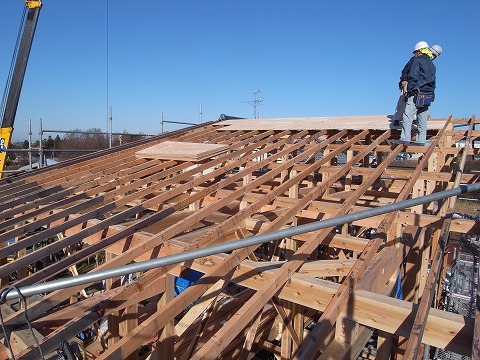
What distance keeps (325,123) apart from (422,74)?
2.26 metres

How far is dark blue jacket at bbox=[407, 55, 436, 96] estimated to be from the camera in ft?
18.8

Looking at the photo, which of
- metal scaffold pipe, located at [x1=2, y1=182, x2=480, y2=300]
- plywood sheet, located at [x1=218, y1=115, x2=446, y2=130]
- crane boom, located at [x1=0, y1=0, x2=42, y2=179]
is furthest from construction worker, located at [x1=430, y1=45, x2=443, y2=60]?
crane boom, located at [x1=0, y1=0, x2=42, y2=179]

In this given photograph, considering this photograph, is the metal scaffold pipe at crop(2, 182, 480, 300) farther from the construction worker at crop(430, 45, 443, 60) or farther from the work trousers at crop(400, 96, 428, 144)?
the construction worker at crop(430, 45, 443, 60)

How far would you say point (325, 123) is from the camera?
7.69m

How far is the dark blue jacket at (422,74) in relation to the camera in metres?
5.74

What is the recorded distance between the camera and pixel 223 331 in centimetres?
226

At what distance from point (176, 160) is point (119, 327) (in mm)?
3023

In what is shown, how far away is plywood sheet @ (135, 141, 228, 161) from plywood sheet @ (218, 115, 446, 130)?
5.92ft

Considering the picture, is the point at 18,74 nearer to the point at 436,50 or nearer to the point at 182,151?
the point at 182,151

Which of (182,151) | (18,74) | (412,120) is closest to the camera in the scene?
(412,120)

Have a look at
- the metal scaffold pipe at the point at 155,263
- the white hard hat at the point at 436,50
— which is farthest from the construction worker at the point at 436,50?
the metal scaffold pipe at the point at 155,263

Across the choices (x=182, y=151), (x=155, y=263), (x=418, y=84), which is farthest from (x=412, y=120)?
(x=155, y=263)

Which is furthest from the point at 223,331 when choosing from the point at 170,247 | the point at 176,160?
the point at 176,160

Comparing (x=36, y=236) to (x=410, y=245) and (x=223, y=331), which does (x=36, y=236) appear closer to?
(x=223, y=331)
